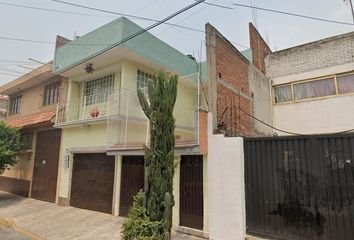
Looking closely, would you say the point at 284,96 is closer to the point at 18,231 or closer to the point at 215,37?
the point at 215,37

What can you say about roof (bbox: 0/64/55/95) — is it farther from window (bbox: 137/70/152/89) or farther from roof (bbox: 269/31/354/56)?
roof (bbox: 269/31/354/56)

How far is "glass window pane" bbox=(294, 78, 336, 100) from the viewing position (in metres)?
11.3

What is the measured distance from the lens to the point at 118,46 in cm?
998

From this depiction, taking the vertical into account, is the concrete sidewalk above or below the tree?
below

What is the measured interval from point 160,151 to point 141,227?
1703mm

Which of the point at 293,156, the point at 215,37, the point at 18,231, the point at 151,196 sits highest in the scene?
the point at 215,37

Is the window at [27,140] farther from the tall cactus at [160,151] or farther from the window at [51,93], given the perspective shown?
the tall cactus at [160,151]

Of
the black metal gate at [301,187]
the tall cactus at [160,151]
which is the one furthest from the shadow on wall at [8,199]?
the black metal gate at [301,187]

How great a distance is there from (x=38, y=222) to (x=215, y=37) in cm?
939

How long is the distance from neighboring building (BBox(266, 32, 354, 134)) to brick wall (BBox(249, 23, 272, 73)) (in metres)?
0.65

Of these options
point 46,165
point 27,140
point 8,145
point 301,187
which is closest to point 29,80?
point 27,140

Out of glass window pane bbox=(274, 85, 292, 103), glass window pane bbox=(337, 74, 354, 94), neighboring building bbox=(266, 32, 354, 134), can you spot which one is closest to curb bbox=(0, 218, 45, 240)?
neighboring building bbox=(266, 32, 354, 134)

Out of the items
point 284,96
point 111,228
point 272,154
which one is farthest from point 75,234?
point 284,96

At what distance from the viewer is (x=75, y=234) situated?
789 cm
